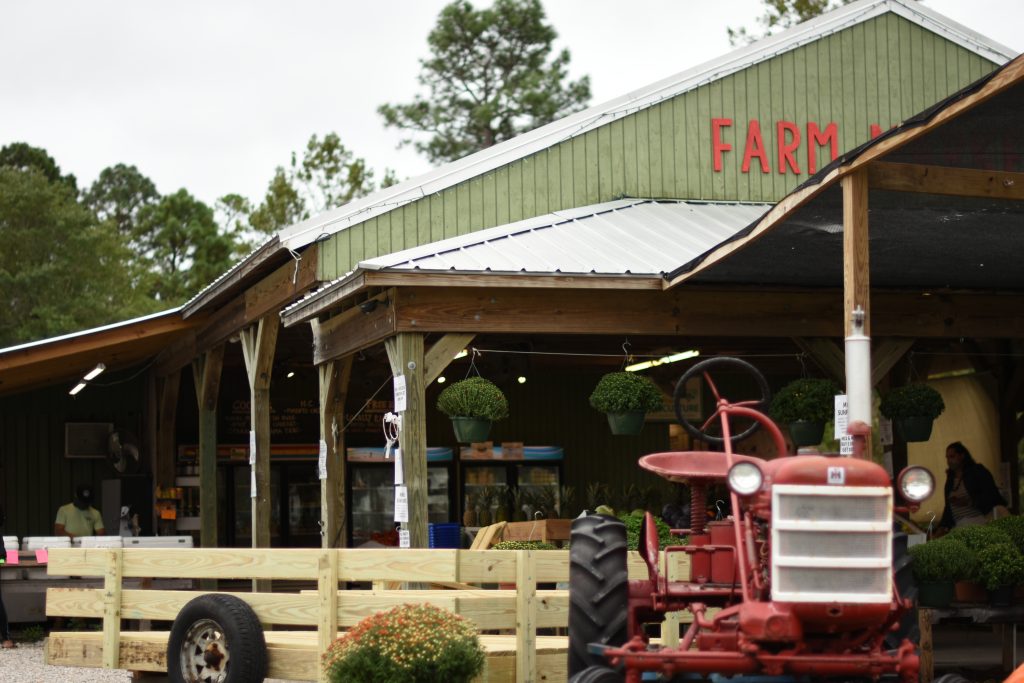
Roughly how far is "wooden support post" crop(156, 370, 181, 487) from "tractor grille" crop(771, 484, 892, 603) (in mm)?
15090

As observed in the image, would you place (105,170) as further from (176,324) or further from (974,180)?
(974,180)

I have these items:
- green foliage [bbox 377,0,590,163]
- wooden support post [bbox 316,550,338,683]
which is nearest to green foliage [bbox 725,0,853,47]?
green foliage [bbox 377,0,590,163]

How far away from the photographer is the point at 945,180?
900cm

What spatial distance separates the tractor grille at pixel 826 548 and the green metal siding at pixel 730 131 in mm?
9277

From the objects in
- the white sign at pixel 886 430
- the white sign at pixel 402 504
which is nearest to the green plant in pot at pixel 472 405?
the white sign at pixel 402 504

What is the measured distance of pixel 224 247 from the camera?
1609 inches

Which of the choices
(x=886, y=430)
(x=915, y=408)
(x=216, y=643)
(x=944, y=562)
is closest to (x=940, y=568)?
(x=944, y=562)

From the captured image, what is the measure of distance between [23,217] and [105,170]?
14.5 metres

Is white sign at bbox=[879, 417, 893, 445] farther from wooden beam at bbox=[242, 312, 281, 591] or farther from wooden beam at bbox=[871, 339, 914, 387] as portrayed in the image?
wooden beam at bbox=[242, 312, 281, 591]

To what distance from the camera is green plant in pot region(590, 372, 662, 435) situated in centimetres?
1188

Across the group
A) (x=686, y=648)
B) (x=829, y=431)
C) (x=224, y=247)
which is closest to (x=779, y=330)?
(x=686, y=648)

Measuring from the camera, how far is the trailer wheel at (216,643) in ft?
28.2

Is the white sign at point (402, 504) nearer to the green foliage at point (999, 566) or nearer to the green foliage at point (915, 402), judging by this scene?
the green foliage at point (915, 402)

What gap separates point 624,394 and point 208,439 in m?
8.47
